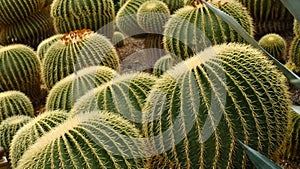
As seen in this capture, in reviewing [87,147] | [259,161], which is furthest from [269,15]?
[259,161]

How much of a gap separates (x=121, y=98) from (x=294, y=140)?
156 centimetres

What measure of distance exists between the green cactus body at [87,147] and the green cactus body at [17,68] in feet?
11.2

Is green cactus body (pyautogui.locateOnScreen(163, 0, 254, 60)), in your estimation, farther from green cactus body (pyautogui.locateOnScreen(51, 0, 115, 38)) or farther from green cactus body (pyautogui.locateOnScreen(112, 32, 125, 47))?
green cactus body (pyautogui.locateOnScreen(112, 32, 125, 47))

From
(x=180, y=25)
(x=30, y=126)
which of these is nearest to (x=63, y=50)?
(x=180, y=25)

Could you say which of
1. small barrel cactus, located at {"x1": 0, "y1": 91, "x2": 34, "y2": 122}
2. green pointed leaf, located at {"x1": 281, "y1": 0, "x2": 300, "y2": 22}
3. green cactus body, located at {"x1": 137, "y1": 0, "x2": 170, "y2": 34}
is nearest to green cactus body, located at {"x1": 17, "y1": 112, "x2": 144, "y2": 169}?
green pointed leaf, located at {"x1": 281, "y1": 0, "x2": 300, "y2": 22}

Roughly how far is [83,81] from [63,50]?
0.98m

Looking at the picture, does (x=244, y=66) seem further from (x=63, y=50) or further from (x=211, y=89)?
(x=63, y=50)

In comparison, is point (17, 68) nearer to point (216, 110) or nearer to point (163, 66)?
point (163, 66)

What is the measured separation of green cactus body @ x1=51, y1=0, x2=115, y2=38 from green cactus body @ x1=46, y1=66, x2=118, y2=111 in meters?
1.92

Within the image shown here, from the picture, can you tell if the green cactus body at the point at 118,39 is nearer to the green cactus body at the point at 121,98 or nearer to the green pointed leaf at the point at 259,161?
the green cactus body at the point at 121,98

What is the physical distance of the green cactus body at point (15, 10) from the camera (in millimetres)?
6508

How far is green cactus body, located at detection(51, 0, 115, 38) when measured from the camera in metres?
5.54

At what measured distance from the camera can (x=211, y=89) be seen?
2057 mm

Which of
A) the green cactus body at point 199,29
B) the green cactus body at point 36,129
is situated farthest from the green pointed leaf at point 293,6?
the green cactus body at point 199,29
